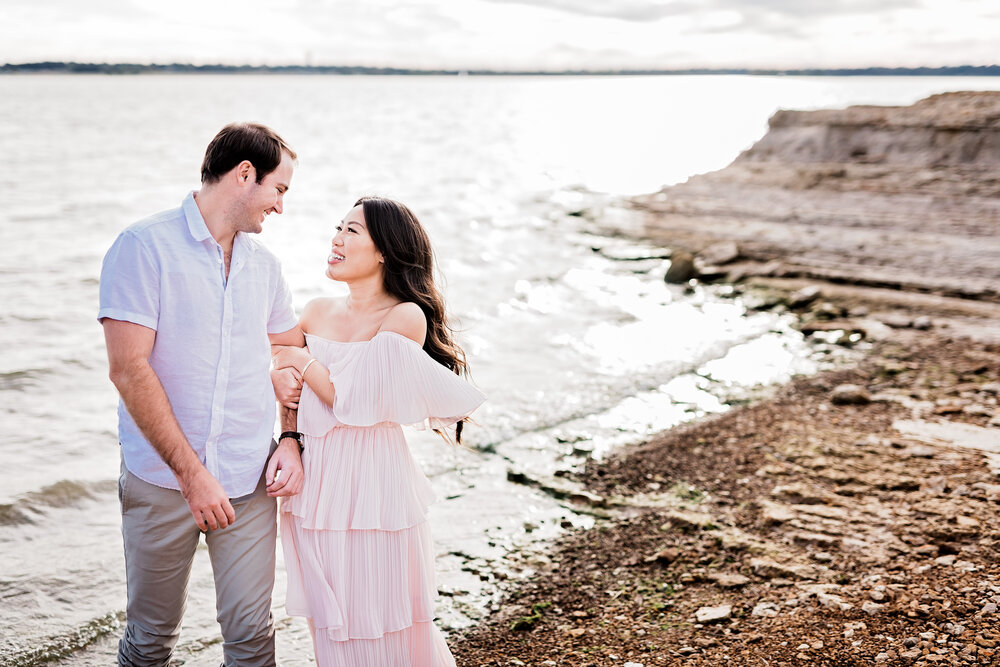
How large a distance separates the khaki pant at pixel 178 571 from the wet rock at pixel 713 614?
7.62 ft

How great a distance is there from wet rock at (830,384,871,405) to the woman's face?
19.6 feet

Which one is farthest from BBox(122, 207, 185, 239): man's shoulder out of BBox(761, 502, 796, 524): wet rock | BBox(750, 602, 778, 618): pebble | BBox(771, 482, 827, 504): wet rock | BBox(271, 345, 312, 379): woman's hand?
BBox(771, 482, 827, 504): wet rock

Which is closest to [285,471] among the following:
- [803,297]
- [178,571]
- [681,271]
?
[178,571]

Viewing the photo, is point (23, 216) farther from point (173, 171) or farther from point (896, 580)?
point (896, 580)

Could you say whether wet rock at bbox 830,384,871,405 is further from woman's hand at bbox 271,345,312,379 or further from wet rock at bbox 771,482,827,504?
woman's hand at bbox 271,345,312,379

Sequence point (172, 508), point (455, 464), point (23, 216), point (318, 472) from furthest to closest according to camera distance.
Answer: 1. point (23, 216)
2. point (455, 464)
3. point (318, 472)
4. point (172, 508)

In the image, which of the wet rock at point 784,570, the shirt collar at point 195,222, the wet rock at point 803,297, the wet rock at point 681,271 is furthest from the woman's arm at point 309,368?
the wet rock at point 681,271

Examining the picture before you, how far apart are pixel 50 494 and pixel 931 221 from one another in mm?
15706

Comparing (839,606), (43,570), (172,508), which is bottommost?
(43,570)

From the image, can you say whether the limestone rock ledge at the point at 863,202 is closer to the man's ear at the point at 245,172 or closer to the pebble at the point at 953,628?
the pebble at the point at 953,628

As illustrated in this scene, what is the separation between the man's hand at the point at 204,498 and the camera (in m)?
2.92

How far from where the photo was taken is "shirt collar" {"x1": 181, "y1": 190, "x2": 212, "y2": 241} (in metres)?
2.95

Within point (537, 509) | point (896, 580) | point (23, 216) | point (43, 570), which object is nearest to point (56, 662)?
point (43, 570)

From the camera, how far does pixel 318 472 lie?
10.8 feet
